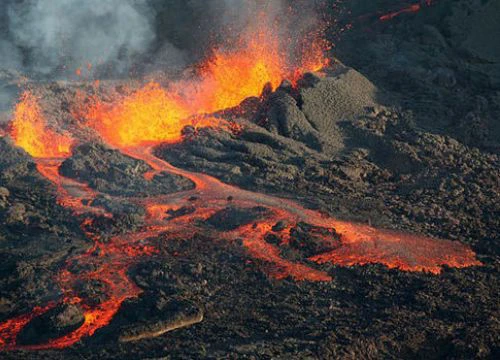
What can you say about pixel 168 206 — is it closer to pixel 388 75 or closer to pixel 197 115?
pixel 197 115

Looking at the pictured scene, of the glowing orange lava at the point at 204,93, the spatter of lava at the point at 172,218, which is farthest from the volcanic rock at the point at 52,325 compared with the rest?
the glowing orange lava at the point at 204,93

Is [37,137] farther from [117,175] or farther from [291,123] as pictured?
[291,123]

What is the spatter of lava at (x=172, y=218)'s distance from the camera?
1575 centimetres

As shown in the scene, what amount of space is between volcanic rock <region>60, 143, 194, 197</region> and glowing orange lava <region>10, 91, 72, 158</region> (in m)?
1.52

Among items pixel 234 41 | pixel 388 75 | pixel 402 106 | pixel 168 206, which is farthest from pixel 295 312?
pixel 234 41

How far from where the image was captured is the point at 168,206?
19.5 metres

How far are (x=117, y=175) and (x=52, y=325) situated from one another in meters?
8.05

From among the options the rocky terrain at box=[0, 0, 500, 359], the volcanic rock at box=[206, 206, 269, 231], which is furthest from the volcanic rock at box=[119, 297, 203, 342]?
the volcanic rock at box=[206, 206, 269, 231]

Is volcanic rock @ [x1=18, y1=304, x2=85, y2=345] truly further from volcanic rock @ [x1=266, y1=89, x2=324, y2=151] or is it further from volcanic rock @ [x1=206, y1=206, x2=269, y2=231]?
volcanic rock @ [x1=266, y1=89, x2=324, y2=151]

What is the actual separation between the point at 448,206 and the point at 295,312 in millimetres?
8475

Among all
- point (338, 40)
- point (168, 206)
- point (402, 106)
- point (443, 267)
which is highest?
point (338, 40)

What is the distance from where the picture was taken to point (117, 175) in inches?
832

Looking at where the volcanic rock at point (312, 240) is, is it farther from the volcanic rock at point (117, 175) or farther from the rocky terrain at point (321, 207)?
the volcanic rock at point (117, 175)

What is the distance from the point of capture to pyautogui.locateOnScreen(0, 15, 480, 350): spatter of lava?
15.8 meters
